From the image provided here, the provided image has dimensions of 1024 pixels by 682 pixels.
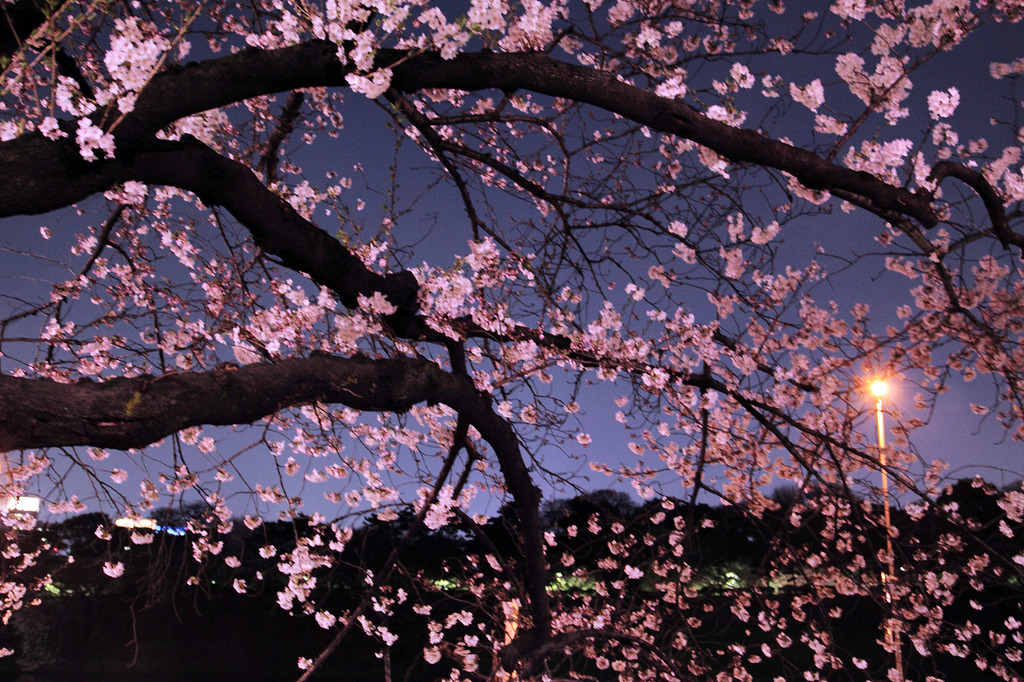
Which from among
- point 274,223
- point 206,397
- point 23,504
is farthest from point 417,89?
point 23,504

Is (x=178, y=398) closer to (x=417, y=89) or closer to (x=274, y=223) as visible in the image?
(x=274, y=223)

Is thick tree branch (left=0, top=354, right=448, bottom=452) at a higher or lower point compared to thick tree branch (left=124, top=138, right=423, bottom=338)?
lower

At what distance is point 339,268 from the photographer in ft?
9.85

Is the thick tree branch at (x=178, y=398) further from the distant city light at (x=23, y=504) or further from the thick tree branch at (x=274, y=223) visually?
the distant city light at (x=23, y=504)

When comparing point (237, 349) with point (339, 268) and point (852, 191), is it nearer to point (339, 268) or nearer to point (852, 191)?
point (339, 268)

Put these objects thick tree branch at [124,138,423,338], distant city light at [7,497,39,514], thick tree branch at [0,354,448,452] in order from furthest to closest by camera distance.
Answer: distant city light at [7,497,39,514] → thick tree branch at [124,138,423,338] → thick tree branch at [0,354,448,452]

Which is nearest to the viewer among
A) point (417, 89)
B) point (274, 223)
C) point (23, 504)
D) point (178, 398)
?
point (178, 398)

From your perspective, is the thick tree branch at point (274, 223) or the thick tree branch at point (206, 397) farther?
the thick tree branch at point (274, 223)

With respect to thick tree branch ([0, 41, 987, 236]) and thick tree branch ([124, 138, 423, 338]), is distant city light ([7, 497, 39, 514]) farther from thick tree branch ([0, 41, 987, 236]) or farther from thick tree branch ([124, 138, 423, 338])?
thick tree branch ([0, 41, 987, 236])

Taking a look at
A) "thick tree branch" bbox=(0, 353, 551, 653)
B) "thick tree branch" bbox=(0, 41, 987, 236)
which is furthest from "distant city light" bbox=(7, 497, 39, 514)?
"thick tree branch" bbox=(0, 41, 987, 236)

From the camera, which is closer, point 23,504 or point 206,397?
point 206,397

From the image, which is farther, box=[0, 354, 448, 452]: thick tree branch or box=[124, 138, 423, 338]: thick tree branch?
box=[124, 138, 423, 338]: thick tree branch

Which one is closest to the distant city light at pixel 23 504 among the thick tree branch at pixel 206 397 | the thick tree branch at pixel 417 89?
the thick tree branch at pixel 206 397

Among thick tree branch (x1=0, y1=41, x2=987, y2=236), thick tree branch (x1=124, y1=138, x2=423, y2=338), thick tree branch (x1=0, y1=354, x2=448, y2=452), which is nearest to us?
thick tree branch (x1=0, y1=354, x2=448, y2=452)
